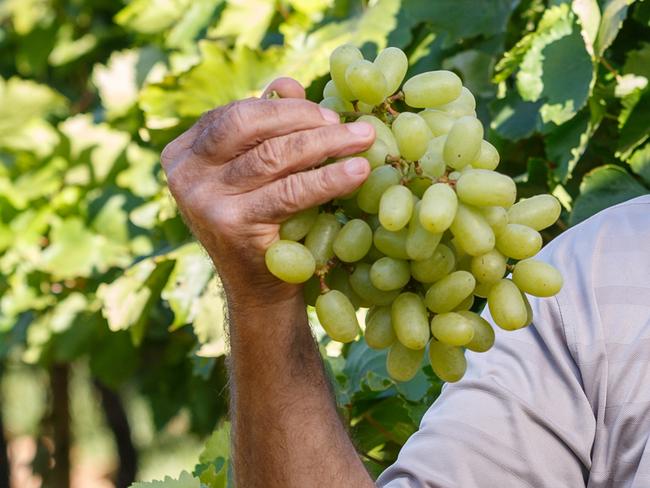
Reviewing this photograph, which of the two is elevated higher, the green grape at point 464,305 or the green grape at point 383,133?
the green grape at point 383,133

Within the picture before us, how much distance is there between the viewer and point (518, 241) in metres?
1.06

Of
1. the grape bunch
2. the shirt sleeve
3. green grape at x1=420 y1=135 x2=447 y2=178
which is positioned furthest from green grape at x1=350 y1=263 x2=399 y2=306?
the shirt sleeve

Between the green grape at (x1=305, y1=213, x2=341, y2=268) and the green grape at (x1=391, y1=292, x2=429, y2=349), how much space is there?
0.07m

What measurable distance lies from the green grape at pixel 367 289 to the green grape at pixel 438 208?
0.31ft

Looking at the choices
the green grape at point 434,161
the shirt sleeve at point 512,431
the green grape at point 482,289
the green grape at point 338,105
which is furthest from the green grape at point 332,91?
the shirt sleeve at point 512,431

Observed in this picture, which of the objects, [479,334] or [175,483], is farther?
[175,483]

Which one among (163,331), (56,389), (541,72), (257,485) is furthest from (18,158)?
(257,485)

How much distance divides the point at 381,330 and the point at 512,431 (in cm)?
32

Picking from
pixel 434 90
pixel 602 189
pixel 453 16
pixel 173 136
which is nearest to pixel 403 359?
pixel 434 90

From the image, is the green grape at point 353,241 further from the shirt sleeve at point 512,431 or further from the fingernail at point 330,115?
the shirt sleeve at point 512,431

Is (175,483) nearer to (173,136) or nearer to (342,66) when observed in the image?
(342,66)

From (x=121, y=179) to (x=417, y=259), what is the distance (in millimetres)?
2103

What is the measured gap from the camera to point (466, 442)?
1343 mm

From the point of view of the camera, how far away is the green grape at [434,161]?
105 centimetres
